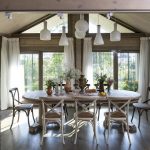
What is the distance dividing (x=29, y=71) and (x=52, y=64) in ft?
2.52

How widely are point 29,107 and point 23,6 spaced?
2713 millimetres

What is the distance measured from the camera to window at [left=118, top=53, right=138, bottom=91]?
27.2ft

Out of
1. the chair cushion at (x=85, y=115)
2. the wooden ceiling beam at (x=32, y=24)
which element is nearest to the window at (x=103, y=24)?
the wooden ceiling beam at (x=32, y=24)

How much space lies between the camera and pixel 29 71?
27.5 ft

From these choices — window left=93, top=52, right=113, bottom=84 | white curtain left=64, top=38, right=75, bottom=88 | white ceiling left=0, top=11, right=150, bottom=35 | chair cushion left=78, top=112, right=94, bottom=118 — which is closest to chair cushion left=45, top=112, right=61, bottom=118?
chair cushion left=78, top=112, right=94, bottom=118

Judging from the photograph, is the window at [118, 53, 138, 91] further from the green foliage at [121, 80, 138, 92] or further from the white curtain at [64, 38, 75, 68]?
the white curtain at [64, 38, 75, 68]

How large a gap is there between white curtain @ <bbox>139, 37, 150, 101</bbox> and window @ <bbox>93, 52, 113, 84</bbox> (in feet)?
3.03

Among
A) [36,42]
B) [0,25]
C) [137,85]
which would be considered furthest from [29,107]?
[137,85]

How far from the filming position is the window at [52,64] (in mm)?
8289

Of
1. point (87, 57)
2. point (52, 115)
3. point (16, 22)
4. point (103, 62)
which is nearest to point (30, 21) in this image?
point (16, 22)

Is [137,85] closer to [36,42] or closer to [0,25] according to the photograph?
[36,42]

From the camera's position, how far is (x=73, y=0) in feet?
11.2

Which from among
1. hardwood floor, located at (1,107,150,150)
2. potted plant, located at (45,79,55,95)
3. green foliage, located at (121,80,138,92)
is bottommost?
hardwood floor, located at (1,107,150,150)

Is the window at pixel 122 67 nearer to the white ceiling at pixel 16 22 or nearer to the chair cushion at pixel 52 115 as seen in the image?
the white ceiling at pixel 16 22
